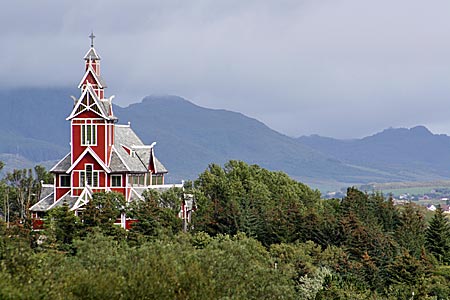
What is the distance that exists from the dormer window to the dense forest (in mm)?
5429

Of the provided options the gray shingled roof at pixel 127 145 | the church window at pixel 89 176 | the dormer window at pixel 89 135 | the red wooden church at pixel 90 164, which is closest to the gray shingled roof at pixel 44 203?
the red wooden church at pixel 90 164

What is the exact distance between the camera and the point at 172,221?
67312mm

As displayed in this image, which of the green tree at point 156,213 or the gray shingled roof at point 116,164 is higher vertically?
the gray shingled roof at point 116,164

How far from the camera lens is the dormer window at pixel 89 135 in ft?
239

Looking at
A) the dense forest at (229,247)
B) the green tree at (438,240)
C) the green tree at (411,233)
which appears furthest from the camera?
the green tree at (438,240)

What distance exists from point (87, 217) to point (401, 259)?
19.5m

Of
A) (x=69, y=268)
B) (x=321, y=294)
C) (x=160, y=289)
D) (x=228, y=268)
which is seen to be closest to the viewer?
(x=160, y=289)

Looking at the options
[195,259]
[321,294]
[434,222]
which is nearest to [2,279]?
[195,259]

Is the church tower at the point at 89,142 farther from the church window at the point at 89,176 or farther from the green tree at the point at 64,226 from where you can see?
the green tree at the point at 64,226

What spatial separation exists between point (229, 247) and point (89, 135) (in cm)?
2560

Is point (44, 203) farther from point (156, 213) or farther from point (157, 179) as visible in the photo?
point (157, 179)

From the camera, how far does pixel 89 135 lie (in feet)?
239

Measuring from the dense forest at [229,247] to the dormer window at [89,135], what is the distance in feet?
17.8

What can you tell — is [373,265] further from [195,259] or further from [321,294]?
[195,259]
